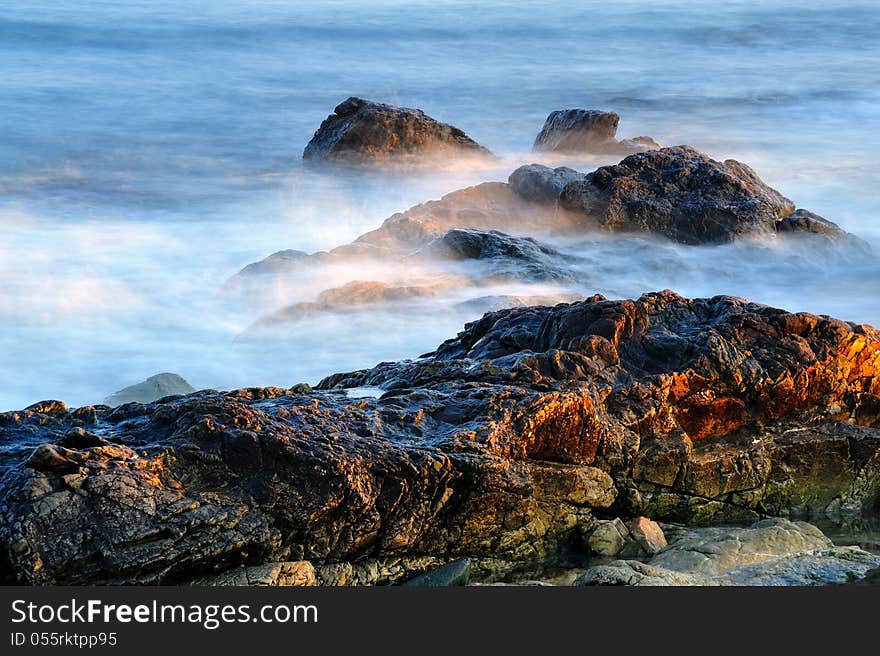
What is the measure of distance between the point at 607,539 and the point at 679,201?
6835mm

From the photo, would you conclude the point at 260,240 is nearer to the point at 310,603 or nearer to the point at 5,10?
the point at 310,603

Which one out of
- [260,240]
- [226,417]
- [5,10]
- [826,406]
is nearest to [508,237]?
[260,240]

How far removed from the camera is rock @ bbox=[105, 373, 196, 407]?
9.64 m

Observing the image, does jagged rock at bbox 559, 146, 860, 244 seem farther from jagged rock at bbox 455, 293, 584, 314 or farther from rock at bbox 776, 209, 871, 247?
jagged rock at bbox 455, 293, 584, 314

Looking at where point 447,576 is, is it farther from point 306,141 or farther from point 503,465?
point 306,141

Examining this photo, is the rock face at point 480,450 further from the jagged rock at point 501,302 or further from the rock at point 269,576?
the jagged rock at point 501,302

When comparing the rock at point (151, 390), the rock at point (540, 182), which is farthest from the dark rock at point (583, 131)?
the rock at point (151, 390)

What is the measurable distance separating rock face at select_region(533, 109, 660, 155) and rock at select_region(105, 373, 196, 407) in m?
7.91

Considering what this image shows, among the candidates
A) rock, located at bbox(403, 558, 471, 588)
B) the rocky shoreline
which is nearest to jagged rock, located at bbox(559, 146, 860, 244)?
the rocky shoreline

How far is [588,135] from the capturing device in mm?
16281

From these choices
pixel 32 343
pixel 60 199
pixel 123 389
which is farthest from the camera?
pixel 60 199

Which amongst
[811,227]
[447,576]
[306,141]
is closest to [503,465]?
[447,576]

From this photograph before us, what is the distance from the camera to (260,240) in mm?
14695

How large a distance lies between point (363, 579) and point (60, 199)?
1247cm
